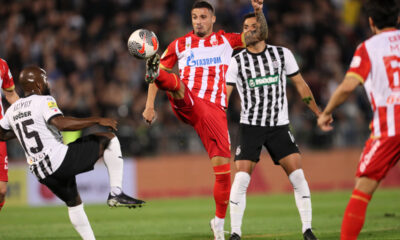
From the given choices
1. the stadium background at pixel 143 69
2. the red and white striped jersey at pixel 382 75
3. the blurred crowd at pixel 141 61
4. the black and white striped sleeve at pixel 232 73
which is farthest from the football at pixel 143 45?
the blurred crowd at pixel 141 61

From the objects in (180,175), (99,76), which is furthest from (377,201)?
(99,76)

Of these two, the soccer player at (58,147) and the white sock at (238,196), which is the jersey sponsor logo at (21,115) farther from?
the white sock at (238,196)

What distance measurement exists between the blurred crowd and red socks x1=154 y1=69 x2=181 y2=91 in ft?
31.8

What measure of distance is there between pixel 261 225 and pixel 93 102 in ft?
26.8

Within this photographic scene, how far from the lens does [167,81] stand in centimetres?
722

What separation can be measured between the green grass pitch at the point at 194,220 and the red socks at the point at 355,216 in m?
2.50

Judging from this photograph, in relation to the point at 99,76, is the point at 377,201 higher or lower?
lower

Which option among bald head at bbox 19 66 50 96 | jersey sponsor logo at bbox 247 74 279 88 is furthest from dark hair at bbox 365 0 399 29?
bald head at bbox 19 66 50 96

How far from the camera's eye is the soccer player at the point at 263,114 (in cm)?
788

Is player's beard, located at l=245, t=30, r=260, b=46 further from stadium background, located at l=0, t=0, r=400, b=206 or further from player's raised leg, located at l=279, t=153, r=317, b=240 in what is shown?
stadium background, located at l=0, t=0, r=400, b=206

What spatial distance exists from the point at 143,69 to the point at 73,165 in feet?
39.1

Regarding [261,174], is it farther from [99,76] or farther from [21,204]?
[21,204]

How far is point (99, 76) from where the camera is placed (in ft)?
60.3

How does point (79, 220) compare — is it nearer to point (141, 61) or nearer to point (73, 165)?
point (73, 165)
